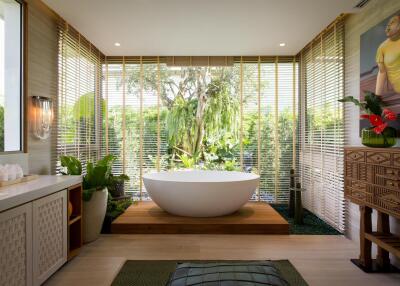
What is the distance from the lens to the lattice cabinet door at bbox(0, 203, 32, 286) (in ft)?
5.75

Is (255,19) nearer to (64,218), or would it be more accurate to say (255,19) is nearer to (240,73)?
(240,73)

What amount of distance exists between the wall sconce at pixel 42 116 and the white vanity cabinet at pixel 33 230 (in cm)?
67

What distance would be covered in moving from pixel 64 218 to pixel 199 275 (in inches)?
61.7

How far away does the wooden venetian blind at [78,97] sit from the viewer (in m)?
3.51

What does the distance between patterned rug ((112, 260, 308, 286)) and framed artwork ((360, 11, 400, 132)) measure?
1.55 meters

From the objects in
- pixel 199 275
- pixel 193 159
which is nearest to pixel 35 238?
pixel 199 275

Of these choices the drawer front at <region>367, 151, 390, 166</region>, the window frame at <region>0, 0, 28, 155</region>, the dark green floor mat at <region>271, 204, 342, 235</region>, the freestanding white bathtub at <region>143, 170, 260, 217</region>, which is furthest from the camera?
the dark green floor mat at <region>271, 204, 342, 235</region>

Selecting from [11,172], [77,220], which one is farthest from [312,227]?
[11,172]

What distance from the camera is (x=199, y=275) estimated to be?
152cm

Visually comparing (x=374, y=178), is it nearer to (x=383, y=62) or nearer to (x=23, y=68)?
(x=383, y=62)

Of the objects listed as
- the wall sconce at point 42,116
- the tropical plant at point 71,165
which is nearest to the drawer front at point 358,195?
the tropical plant at point 71,165

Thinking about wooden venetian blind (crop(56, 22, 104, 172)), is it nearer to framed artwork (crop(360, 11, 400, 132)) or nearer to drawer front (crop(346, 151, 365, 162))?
drawer front (crop(346, 151, 365, 162))

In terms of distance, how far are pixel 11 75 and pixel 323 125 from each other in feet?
12.1

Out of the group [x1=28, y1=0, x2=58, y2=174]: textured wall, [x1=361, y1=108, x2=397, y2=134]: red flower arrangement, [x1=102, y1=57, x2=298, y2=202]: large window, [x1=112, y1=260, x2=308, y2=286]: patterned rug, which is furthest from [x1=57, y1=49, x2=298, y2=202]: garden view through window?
[x1=361, y1=108, x2=397, y2=134]: red flower arrangement
